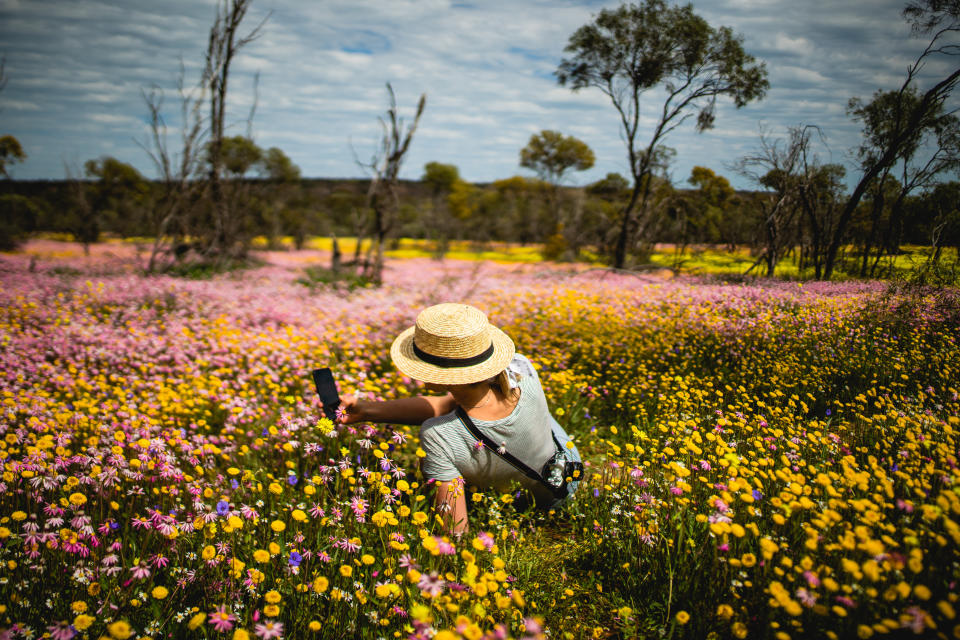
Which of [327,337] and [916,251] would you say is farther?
[327,337]

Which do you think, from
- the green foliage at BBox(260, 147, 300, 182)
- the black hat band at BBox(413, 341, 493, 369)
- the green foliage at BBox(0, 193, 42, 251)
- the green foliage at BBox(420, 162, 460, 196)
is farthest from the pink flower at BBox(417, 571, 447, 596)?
the green foliage at BBox(420, 162, 460, 196)

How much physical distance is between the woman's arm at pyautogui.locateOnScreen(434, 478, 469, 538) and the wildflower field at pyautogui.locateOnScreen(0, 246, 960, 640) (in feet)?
0.32

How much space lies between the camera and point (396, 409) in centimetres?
269

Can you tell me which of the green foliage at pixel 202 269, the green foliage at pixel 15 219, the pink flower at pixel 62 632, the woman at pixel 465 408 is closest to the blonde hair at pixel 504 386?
the woman at pixel 465 408

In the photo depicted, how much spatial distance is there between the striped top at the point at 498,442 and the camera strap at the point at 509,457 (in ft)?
0.07

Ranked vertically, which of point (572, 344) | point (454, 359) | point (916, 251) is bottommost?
point (572, 344)

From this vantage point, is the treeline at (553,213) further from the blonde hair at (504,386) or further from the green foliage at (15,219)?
the blonde hair at (504,386)

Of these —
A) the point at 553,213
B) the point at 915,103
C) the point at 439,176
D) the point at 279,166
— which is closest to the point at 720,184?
the point at 915,103

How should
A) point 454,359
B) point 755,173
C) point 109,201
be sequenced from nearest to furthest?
point 454,359 < point 755,173 < point 109,201

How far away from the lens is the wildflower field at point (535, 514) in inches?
63.7

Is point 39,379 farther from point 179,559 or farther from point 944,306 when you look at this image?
point 944,306

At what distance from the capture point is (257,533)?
95.6 inches

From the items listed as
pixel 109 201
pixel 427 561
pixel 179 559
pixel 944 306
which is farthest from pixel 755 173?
pixel 109 201

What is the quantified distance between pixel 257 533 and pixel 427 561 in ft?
3.56
